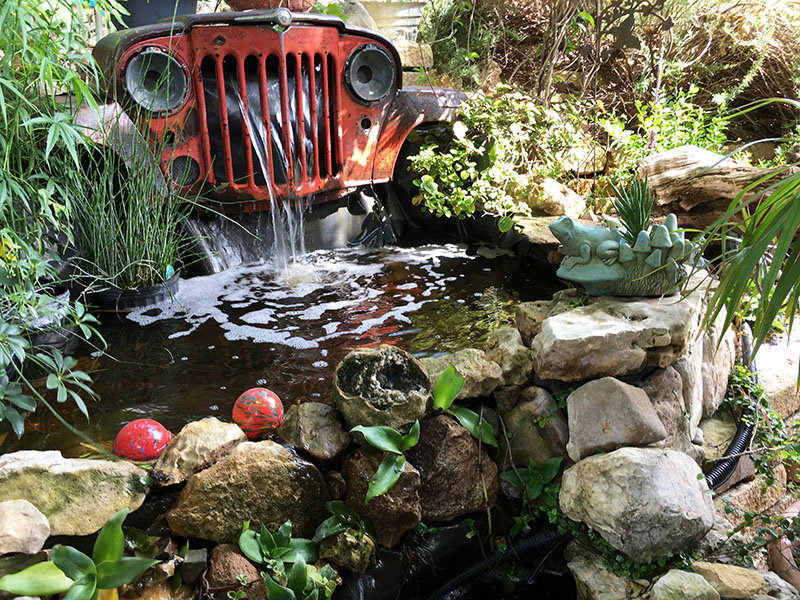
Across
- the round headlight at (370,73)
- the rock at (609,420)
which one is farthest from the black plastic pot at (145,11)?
the rock at (609,420)

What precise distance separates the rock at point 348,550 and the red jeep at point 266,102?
2165 millimetres

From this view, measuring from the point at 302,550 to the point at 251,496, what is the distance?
0.20 m

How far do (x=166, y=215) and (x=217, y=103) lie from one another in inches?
33.8

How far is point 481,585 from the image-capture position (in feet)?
6.79

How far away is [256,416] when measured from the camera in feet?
6.73

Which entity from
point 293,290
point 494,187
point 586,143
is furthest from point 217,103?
point 586,143

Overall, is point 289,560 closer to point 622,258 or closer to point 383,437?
point 383,437

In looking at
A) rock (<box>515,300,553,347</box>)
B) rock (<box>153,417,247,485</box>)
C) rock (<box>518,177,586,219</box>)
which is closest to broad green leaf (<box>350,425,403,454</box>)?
rock (<box>153,417,247,485</box>)

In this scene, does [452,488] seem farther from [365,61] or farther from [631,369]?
[365,61]

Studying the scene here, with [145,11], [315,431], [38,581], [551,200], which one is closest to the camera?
[38,581]

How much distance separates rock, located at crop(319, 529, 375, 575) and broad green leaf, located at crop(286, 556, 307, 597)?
0.51ft

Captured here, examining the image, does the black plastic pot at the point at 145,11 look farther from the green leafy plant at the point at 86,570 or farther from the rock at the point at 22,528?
the green leafy plant at the point at 86,570

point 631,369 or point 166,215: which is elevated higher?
point 166,215

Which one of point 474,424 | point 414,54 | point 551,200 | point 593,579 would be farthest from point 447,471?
point 414,54
